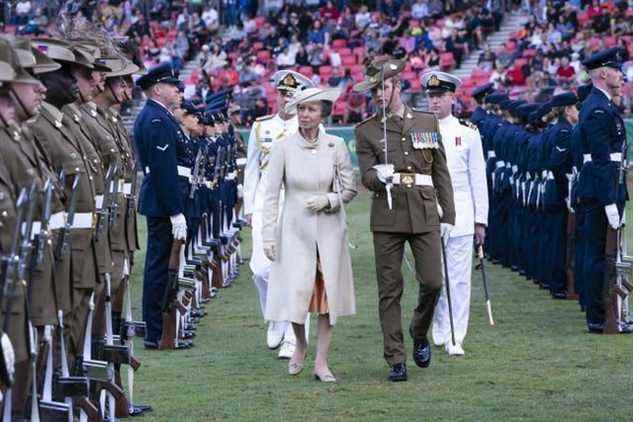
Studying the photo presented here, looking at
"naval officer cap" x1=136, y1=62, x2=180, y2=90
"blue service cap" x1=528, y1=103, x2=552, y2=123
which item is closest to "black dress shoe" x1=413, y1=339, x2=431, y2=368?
"naval officer cap" x1=136, y1=62, x2=180, y2=90

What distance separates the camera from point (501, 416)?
949 centimetres

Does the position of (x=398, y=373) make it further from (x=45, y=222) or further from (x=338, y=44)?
(x=338, y=44)

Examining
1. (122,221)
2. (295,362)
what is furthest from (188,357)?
(122,221)

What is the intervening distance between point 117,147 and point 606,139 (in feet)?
14.7

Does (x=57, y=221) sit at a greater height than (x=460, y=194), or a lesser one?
greater

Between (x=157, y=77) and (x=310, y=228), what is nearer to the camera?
(x=310, y=228)

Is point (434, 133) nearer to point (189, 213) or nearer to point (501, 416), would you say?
point (501, 416)

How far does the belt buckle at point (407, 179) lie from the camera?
36.7ft

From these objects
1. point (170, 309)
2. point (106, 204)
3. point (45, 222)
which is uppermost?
point (45, 222)

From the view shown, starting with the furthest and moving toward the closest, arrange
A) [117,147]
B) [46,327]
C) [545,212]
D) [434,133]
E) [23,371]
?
[545,212], [434,133], [117,147], [46,327], [23,371]

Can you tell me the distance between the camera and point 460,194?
12.7 meters

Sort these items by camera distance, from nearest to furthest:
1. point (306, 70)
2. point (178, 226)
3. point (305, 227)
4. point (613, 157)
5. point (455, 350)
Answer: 1. point (305, 227)
2. point (455, 350)
3. point (178, 226)
4. point (613, 157)
5. point (306, 70)

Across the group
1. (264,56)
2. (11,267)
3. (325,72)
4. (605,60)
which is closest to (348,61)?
(325,72)

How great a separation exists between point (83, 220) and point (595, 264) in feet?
19.7
